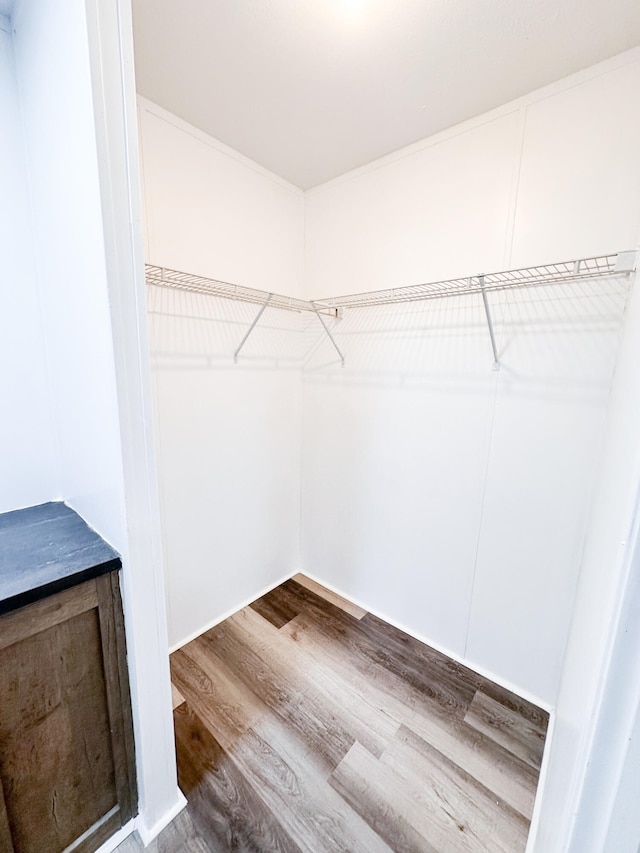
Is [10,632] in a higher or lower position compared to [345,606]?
higher

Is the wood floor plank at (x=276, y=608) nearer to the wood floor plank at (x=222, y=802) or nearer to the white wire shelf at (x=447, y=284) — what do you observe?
the wood floor plank at (x=222, y=802)

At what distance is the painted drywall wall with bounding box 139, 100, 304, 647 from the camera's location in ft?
4.93

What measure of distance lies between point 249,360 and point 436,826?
6.53ft

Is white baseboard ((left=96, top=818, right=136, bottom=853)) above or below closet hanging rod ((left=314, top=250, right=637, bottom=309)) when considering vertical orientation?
below

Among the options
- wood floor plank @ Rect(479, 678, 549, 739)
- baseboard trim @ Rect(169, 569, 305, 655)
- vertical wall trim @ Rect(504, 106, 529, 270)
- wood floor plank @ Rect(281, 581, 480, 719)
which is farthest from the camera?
baseboard trim @ Rect(169, 569, 305, 655)

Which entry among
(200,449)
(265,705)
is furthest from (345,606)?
(200,449)

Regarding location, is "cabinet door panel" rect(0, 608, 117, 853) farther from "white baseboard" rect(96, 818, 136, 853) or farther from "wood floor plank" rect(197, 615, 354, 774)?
"wood floor plank" rect(197, 615, 354, 774)

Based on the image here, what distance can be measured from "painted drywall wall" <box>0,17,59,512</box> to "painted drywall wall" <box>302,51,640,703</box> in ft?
4.45

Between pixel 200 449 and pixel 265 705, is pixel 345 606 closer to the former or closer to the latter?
pixel 265 705

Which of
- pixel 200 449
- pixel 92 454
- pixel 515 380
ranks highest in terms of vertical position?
pixel 515 380

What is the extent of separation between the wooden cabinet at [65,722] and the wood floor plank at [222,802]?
0.24 meters

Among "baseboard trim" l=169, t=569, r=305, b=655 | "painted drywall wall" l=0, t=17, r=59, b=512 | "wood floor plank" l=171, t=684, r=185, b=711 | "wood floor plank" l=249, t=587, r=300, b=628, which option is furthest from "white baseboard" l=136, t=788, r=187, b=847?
"painted drywall wall" l=0, t=17, r=59, b=512

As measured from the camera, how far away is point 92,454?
99 cm

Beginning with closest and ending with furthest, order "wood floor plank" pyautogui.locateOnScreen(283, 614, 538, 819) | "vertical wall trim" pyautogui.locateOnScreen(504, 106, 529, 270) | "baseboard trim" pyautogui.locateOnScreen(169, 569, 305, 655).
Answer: "wood floor plank" pyautogui.locateOnScreen(283, 614, 538, 819), "vertical wall trim" pyautogui.locateOnScreen(504, 106, 529, 270), "baseboard trim" pyautogui.locateOnScreen(169, 569, 305, 655)
